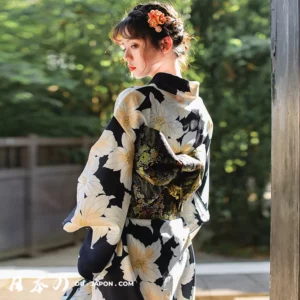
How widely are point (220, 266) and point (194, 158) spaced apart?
1.82 meters

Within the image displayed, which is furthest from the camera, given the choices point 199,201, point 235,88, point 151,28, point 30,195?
point 30,195

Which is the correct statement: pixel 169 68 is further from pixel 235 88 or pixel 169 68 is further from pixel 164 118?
pixel 235 88

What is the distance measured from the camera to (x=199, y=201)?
4.31ft

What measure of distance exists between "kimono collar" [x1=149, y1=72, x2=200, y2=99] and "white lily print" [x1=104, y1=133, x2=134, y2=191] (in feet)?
0.54

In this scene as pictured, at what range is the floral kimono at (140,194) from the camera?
1086 millimetres

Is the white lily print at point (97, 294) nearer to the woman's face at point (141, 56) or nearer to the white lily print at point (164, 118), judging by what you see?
the white lily print at point (164, 118)

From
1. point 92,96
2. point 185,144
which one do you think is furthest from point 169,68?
point 92,96

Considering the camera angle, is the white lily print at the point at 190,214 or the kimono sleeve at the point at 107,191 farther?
the white lily print at the point at 190,214

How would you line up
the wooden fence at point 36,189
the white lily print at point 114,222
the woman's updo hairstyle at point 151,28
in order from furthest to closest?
the wooden fence at point 36,189, the woman's updo hairstyle at point 151,28, the white lily print at point 114,222

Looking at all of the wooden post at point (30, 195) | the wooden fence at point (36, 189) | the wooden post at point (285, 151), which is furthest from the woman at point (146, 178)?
the wooden post at point (30, 195)

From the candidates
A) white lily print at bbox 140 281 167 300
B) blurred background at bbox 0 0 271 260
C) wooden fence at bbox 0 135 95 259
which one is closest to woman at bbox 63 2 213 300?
white lily print at bbox 140 281 167 300

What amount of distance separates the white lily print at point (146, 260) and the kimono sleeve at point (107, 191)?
0.22 ft

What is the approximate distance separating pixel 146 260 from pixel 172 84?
391 millimetres

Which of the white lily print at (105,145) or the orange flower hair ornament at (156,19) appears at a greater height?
the orange flower hair ornament at (156,19)
